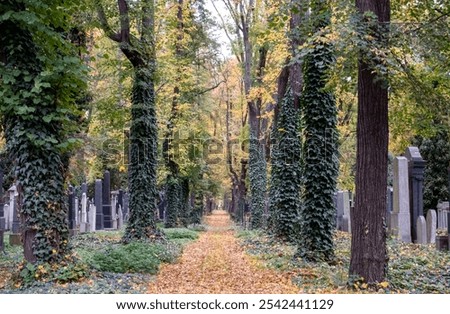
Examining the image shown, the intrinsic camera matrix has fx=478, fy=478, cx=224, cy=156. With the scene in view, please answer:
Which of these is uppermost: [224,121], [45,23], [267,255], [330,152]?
[224,121]

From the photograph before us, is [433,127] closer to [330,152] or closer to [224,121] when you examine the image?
[330,152]

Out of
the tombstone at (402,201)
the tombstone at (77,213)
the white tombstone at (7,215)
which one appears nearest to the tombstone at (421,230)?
the tombstone at (402,201)

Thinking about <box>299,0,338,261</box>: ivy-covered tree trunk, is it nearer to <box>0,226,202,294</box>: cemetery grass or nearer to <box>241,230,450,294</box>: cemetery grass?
<box>241,230,450,294</box>: cemetery grass

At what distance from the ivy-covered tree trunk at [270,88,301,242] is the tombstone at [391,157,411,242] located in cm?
326

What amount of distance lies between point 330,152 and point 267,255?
3563mm

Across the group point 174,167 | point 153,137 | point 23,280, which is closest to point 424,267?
point 23,280

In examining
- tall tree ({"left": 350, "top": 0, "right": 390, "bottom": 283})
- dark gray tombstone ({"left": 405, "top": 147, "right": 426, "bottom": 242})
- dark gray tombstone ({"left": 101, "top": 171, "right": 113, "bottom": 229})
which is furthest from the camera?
dark gray tombstone ({"left": 101, "top": 171, "right": 113, "bottom": 229})

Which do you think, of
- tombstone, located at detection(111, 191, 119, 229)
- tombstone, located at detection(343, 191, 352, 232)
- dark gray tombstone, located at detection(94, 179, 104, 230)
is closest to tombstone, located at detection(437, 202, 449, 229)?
tombstone, located at detection(343, 191, 352, 232)

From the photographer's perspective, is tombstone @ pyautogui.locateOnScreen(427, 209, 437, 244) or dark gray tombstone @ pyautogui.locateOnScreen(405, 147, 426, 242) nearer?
tombstone @ pyautogui.locateOnScreen(427, 209, 437, 244)

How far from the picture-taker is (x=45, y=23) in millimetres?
8898

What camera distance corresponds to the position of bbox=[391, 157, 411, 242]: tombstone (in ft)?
49.8

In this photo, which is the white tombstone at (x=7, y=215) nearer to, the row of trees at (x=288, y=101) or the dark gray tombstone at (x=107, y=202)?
the dark gray tombstone at (x=107, y=202)

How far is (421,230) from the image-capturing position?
48.4ft

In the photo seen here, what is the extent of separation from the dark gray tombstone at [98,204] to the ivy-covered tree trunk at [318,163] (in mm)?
14617
